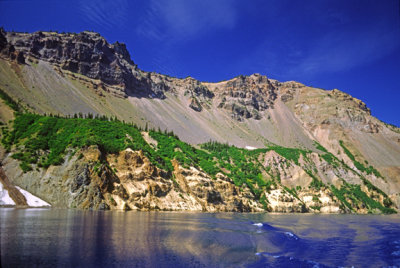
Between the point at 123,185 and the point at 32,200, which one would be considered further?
the point at 123,185

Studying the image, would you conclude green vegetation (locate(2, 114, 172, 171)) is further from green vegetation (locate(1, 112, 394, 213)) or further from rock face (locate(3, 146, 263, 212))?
rock face (locate(3, 146, 263, 212))

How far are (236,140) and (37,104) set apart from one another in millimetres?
84800

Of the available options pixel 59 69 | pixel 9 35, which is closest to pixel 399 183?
pixel 59 69

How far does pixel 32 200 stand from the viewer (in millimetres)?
43469

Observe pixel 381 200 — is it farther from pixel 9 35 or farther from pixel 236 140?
pixel 9 35

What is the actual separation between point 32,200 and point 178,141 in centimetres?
5133

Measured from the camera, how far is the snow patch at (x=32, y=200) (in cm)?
4294

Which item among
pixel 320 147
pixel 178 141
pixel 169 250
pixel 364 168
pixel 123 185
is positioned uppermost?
pixel 320 147

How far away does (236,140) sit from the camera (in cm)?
14225

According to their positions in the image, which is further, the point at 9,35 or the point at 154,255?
the point at 9,35

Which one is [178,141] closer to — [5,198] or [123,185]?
[123,185]

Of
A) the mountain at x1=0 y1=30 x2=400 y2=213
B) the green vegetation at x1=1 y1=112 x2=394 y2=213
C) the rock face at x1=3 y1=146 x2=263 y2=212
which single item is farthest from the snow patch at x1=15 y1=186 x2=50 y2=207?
the green vegetation at x1=1 y1=112 x2=394 y2=213

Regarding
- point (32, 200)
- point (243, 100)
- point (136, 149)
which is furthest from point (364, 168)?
point (32, 200)

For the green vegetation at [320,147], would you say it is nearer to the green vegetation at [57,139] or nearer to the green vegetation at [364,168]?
the green vegetation at [364,168]
